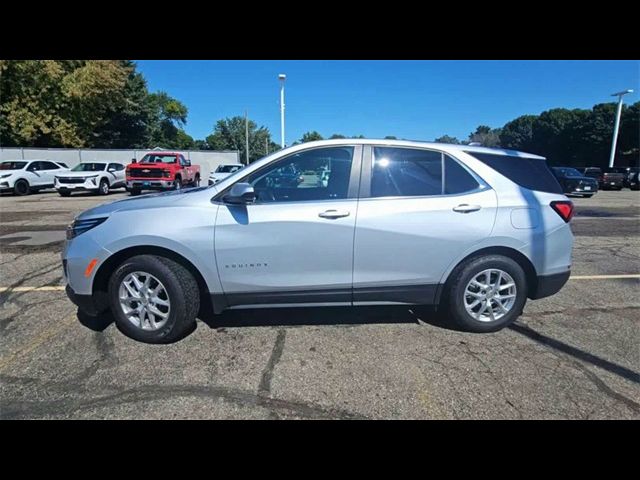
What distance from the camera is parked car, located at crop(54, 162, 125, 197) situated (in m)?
16.7

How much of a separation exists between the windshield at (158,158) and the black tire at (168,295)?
16316 millimetres

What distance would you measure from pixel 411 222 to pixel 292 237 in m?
1.06

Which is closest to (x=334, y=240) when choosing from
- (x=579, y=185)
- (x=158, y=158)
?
(x=158, y=158)

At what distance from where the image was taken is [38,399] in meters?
2.43

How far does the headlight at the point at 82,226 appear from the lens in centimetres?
310

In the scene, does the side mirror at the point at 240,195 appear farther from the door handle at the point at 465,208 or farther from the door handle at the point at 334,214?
the door handle at the point at 465,208

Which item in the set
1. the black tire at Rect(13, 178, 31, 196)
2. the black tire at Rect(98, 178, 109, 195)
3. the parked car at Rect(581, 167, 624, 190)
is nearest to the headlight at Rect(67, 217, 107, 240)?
the black tire at Rect(98, 178, 109, 195)

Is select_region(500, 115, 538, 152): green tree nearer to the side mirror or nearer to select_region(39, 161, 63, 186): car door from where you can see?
select_region(39, 161, 63, 186): car door
